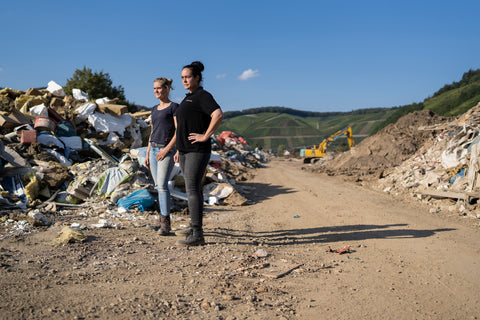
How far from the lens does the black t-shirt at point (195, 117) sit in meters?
3.19

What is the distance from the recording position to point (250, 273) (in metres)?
2.71

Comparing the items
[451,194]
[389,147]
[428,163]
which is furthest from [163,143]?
[389,147]

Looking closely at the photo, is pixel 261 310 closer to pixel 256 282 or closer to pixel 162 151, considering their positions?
pixel 256 282

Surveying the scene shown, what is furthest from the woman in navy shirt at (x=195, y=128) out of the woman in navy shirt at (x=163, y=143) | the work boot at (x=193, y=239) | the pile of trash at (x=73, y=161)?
the pile of trash at (x=73, y=161)

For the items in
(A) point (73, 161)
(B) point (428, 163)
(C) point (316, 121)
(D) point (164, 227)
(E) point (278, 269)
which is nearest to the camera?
(E) point (278, 269)

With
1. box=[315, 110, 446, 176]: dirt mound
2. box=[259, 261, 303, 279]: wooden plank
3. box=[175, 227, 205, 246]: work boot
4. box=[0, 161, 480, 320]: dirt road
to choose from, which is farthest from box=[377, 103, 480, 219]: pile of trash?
box=[175, 227, 205, 246]: work boot

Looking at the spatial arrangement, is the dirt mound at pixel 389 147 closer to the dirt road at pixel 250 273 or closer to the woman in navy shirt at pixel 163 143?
the dirt road at pixel 250 273

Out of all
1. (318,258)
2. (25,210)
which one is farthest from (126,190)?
(318,258)

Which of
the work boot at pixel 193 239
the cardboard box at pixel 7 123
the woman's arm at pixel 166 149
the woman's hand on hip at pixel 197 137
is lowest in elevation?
the work boot at pixel 193 239

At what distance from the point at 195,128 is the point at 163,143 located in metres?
0.66

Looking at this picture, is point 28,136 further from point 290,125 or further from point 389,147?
point 290,125

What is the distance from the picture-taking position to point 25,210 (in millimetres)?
4500

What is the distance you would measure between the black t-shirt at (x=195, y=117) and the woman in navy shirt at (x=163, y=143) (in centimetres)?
42

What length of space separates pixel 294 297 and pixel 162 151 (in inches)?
83.2
